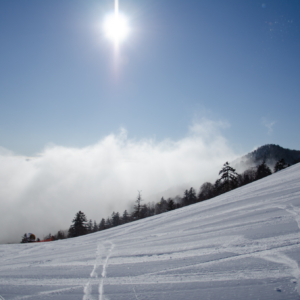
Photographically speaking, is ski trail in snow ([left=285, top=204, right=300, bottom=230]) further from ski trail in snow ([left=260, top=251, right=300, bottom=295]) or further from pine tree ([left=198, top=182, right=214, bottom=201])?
pine tree ([left=198, top=182, right=214, bottom=201])

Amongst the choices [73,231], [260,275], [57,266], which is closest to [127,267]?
[57,266]

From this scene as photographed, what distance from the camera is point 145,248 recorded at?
140 inches

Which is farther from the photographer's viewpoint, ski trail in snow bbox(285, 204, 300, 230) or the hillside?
the hillside

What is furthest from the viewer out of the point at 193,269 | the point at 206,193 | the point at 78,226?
the point at 206,193

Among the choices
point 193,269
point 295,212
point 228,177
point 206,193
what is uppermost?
point 228,177

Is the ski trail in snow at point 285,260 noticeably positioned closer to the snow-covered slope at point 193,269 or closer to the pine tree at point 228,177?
the snow-covered slope at point 193,269

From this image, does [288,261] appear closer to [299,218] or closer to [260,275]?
[260,275]

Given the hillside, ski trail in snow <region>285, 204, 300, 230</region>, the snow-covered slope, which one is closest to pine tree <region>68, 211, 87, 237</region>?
the snow-covered slope

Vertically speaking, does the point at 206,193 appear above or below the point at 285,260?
below

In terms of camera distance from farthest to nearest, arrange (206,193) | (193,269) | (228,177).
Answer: (206,193), (228,177), (193,269)

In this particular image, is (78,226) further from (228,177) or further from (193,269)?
(193,269)

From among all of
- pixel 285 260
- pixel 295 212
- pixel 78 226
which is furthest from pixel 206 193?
pixel 285 260

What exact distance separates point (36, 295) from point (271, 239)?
3.45m

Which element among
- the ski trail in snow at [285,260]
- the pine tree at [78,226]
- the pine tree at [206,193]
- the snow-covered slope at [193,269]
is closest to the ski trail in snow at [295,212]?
the snow-covered slope at [193,269]
